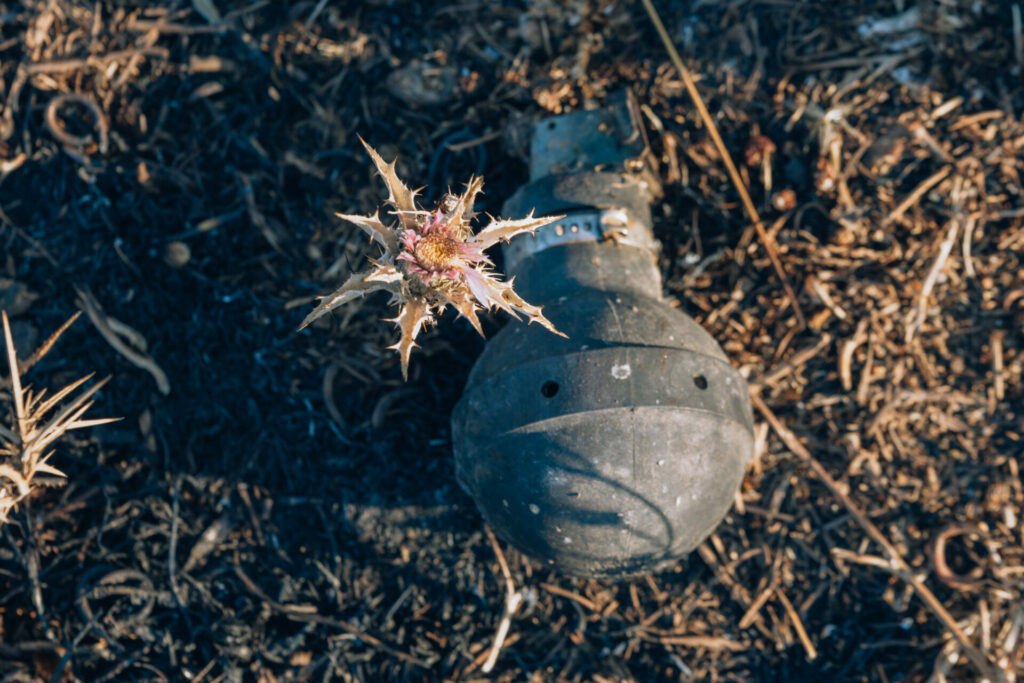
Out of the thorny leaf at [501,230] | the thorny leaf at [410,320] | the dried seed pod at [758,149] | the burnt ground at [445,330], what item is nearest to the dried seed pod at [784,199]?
the burnt ground at [445,330]

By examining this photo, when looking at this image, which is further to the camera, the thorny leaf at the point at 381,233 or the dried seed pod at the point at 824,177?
the dried seed pod at the point at 824,177

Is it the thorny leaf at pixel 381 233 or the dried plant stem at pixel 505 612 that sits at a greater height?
the thorny leaf at pixel 381 233

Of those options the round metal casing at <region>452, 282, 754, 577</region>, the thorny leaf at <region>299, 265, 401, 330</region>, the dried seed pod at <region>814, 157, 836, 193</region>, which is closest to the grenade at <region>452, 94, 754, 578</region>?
the round metal casing at <region>452, 282, 754, 577</region>

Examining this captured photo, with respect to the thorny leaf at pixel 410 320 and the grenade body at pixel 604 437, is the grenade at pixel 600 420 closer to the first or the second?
the grenade body at pixel 604 437

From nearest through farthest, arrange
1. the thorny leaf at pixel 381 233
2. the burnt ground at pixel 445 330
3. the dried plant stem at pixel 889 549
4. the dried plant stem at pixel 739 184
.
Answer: the thorny leaf at pixel 381 233 → the dried plant stem at pixel 889 549 → the burnt ground at pixel 445 330 → the dried plant stem at pixel 739 184

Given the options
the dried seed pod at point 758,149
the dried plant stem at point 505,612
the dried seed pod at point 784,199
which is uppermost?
the dried seed pod at point 758,149

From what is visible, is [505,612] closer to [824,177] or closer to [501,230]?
[501,230]

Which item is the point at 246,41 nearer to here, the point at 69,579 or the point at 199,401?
the point at 199,401

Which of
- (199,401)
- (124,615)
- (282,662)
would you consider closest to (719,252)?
(199,401)
